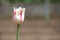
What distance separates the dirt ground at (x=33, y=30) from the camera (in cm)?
171

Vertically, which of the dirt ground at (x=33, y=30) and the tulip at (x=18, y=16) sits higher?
the tulip at (x=18, y=16)

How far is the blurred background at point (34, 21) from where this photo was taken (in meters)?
1.74

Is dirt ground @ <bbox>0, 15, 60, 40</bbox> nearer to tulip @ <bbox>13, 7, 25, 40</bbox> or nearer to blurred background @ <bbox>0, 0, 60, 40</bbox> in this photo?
blurred background @ <bbox>0, 0, 60, 40</bbox>

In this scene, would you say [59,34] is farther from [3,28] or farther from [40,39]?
[3,28]

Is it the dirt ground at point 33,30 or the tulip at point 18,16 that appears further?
the dirt ground at point 33,30

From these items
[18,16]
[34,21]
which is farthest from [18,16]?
[34,21]

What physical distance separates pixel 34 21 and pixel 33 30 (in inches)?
10.3

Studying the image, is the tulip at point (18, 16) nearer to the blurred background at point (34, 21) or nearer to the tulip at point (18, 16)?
the tulip at point (18, 16)

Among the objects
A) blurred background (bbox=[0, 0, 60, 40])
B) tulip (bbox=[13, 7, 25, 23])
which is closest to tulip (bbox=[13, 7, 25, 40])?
tulip (bbox=[13, 7, 25, 23])

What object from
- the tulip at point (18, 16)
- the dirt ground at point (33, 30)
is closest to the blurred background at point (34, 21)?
the dirt ground at point (33, 30)

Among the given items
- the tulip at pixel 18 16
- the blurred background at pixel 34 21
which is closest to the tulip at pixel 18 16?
the tulip at pixel 18 16

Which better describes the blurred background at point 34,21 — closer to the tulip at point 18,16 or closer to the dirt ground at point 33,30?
the dirt ground at point 33,30

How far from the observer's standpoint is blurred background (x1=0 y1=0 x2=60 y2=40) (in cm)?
174

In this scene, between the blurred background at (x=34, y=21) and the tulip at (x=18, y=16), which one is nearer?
the tulip at (x=18, y=16)
